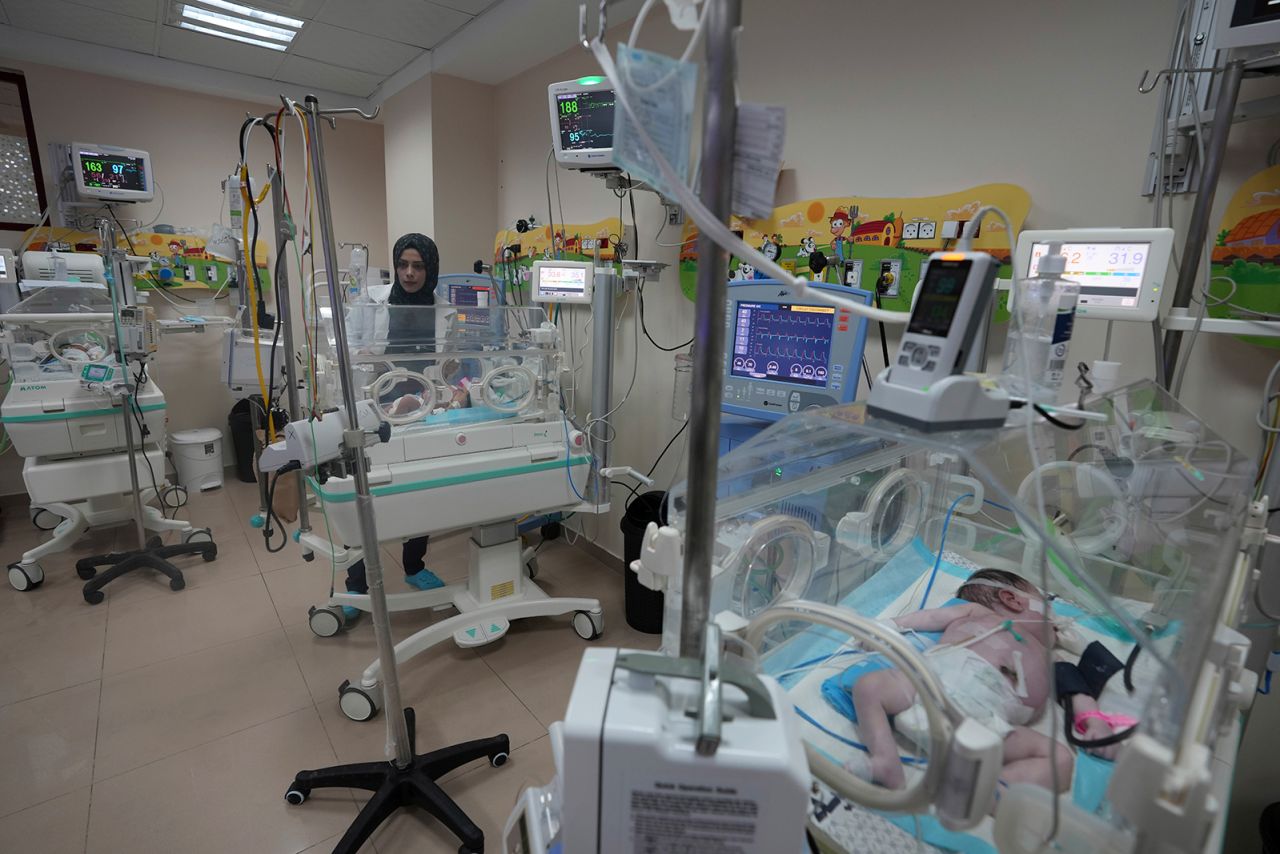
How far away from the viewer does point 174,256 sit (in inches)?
162

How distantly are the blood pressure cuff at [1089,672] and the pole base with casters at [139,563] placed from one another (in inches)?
135

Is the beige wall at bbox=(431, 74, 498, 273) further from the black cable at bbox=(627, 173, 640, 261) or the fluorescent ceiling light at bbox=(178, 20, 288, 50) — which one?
the black cable at bbox=(627, 173, 640, 261)

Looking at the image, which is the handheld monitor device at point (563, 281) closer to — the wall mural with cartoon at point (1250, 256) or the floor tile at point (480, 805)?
the floor tile at point (480, 805)

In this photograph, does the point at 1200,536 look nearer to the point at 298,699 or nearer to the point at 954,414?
the point at 954,414

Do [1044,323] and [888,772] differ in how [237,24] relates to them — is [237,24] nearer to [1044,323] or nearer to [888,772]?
[1044,323]

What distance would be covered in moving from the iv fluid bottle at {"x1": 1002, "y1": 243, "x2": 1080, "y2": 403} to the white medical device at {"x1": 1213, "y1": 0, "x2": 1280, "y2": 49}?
0.44 metres

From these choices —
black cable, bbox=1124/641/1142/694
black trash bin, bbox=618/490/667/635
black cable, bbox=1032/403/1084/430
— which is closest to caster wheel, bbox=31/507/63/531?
black trash bin, bbox=618/490/667/635

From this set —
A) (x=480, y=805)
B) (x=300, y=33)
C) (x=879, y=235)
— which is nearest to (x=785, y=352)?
(x=879, y=235)

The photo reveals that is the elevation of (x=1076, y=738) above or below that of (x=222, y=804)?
above

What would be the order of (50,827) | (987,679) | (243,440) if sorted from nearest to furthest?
(987,679) → (50,827) → (243,440)

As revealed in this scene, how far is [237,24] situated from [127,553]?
2934 millimetres

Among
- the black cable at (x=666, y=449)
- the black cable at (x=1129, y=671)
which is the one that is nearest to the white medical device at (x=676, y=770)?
the black cable at (x=1129, y=671)

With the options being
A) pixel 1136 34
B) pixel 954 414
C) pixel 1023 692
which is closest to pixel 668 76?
pixel 954 414

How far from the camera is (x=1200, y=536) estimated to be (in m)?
1.32
